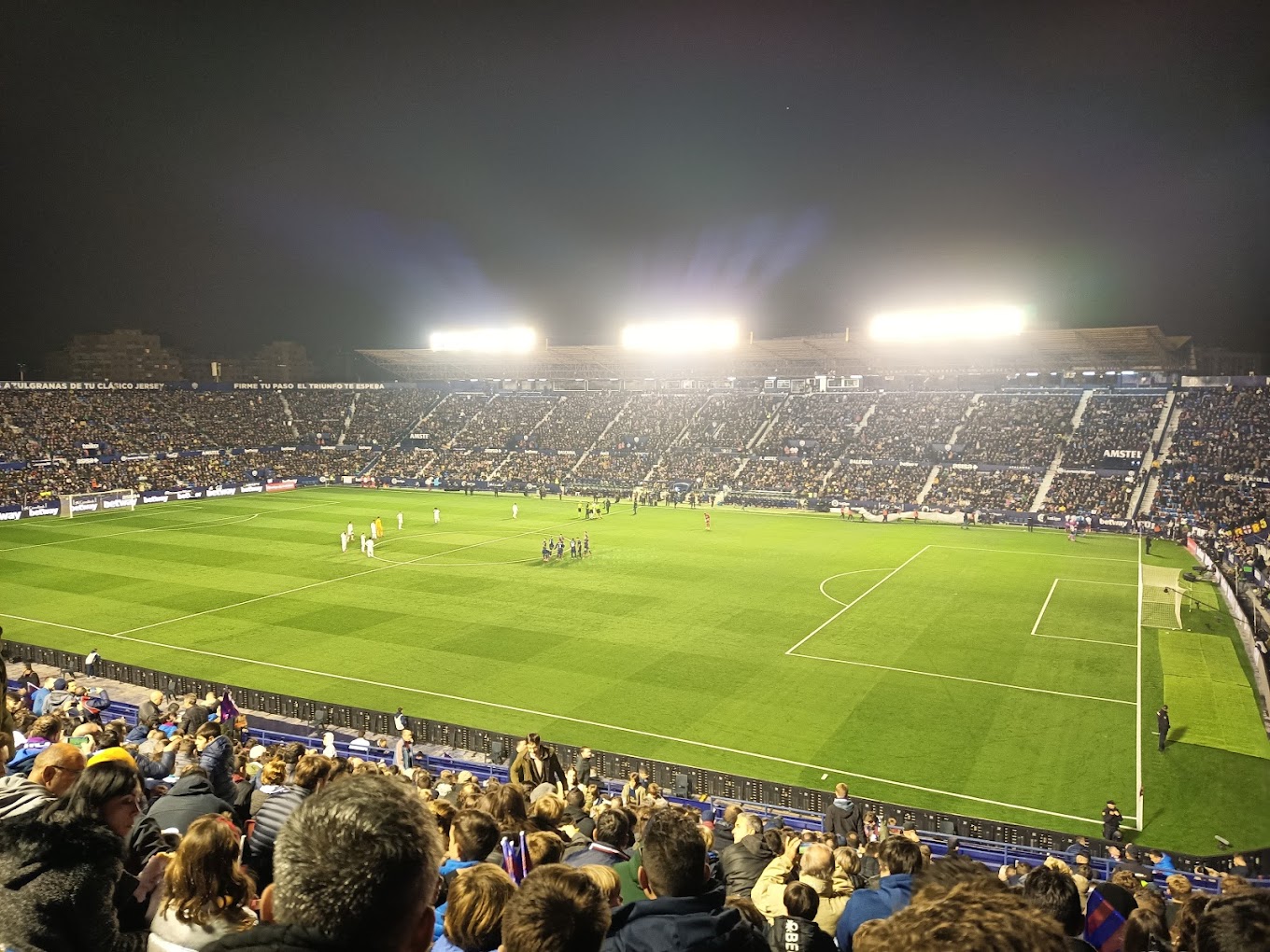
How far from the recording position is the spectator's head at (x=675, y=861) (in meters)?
4.74

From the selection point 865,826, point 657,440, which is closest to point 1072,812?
point 865,826

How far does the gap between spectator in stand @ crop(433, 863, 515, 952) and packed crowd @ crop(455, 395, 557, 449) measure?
82.7m

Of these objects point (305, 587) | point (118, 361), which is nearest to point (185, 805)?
point (305, 587)

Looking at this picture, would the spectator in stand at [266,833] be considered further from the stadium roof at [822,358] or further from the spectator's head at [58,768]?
the stadium roof at [822,358]

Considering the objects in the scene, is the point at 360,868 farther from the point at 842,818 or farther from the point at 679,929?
the point at 842,818

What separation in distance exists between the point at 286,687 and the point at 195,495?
52.9 m

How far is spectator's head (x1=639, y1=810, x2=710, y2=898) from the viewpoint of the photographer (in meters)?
4.74

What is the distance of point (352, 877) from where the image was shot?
2.47 meters

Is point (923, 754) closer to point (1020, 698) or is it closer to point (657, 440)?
point (1020, 698)

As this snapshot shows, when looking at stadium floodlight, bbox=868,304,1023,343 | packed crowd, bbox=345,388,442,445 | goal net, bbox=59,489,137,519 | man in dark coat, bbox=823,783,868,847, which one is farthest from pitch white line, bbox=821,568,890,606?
packed crowd, bbox=345,388,442,445

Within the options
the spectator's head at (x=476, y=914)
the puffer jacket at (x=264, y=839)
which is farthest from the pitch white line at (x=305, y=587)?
the spectator's head at (x=476, y=914)

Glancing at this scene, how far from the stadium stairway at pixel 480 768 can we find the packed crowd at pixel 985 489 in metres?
47.8

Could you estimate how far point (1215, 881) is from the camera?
1327 centimetres

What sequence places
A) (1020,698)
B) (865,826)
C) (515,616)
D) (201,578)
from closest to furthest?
(865,826) → (1020,698) → (515,616) → (201,578)
